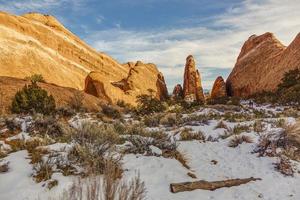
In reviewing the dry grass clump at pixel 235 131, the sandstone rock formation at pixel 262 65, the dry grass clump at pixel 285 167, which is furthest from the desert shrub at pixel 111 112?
the sandstone rock formation at pixel 262 65

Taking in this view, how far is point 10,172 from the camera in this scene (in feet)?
24.2

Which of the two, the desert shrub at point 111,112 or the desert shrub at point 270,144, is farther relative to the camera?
the desert shrub at point 111,112

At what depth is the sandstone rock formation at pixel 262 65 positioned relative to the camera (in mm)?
41719

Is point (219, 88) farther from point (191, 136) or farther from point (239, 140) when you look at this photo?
point (239, 140)

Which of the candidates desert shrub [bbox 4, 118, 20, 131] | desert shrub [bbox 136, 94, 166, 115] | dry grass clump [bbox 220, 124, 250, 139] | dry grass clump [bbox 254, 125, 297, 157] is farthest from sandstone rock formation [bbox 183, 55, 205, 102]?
dry grass clump [bbox 254, 125, 297, 157]

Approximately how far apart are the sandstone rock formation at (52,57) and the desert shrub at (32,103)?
17.3m

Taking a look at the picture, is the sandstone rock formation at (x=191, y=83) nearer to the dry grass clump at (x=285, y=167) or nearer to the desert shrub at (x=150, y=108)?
the desert shrub at (x=150, y=108)

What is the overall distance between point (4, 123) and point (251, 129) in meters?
8.99

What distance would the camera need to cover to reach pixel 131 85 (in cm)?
4478

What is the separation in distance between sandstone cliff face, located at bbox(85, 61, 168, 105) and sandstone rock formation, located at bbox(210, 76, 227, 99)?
7.20 meters

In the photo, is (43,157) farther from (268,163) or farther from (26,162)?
(268,163)

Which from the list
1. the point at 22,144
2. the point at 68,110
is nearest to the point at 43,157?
the point at 22,144

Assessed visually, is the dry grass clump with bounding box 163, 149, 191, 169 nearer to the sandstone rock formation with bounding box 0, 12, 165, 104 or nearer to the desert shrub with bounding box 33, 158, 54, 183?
the desert shrub with bounding box 33, 158, 54, 183

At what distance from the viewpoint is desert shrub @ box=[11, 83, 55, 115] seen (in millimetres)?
19109
